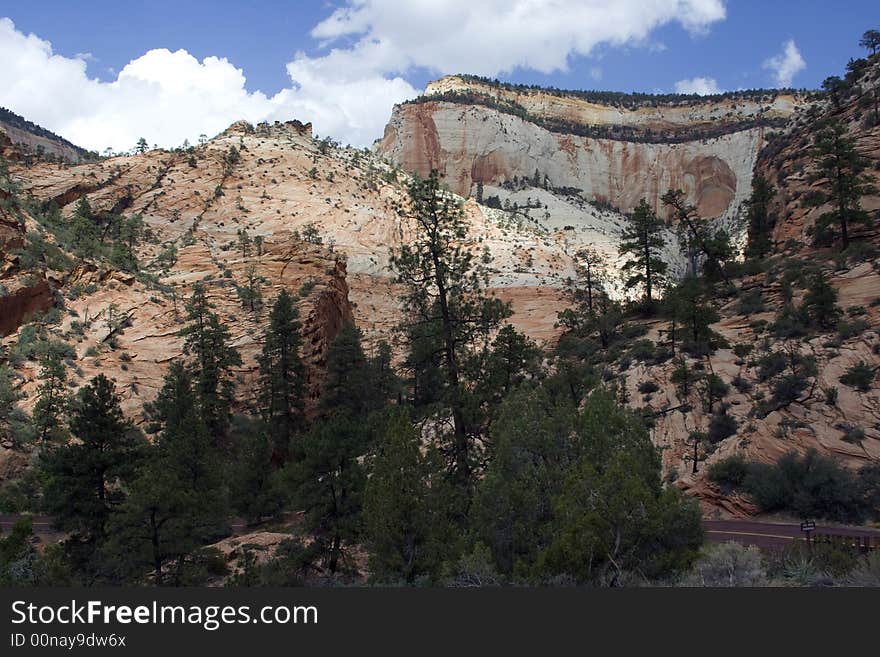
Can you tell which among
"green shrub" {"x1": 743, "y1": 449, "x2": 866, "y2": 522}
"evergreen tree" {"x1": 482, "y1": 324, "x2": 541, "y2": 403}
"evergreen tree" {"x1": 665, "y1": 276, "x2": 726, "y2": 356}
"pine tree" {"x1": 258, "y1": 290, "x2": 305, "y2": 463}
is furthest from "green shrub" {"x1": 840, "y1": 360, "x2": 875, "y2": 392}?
"pine tree" {"x1": 258, "y1": 290, "x2": 305, "y2": 463}

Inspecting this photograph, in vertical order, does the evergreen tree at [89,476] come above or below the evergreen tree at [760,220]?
below

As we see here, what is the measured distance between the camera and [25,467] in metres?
23.6

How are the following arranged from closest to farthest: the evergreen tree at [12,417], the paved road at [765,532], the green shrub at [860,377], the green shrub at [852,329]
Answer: the paved road at [765,532] → the green shrub at [860,377] → the green shrub at [852,329] → the evergreen tree at [12,417]

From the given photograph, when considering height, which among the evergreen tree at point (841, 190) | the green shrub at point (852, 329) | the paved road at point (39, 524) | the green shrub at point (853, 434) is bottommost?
the paved road at point (39, 524)

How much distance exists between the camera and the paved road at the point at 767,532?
43.4 feet

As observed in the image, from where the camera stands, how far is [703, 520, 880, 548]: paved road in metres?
13.2

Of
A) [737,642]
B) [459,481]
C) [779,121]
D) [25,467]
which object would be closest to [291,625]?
[737,642]

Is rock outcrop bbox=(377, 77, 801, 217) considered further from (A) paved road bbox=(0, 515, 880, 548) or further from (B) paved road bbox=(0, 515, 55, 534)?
(A) paved road bbox=(0, 515, 880, 548)

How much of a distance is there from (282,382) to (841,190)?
29680mm

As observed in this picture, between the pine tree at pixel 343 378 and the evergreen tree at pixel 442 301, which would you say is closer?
the evergreen tree at pixel 442 301

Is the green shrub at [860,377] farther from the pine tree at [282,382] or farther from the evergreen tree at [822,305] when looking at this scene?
the pine tree at [282,382]

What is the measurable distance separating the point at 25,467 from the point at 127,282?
55.7ft

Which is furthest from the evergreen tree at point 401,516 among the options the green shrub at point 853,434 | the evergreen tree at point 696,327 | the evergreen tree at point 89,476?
the evergreen tree at point 696,327

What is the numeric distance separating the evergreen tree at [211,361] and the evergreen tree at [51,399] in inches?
224
